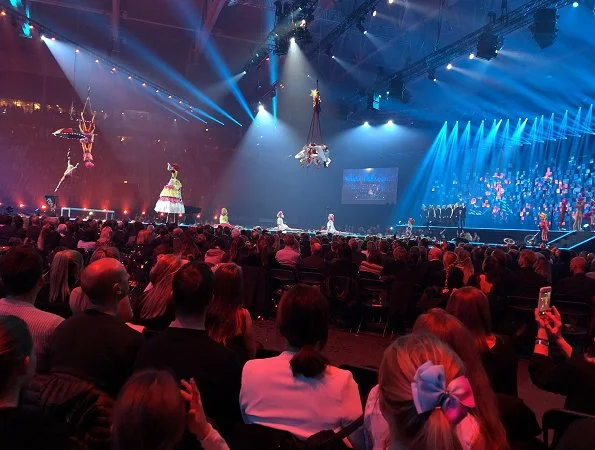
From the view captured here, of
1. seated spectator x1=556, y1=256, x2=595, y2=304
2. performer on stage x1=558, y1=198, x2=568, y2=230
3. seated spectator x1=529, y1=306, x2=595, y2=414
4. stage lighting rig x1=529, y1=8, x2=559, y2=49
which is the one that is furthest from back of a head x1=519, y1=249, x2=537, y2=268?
performer on stage x1=558, y1=198, x2=568, y2=230

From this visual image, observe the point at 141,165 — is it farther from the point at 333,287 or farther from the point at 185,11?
the point at 333,287

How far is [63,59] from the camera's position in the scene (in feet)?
79.2

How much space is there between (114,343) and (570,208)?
67.0 feet

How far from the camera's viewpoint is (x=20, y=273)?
9.40 feet

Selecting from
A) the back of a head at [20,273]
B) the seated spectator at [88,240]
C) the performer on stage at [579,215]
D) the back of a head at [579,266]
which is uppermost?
the performer on stage at [579,215]

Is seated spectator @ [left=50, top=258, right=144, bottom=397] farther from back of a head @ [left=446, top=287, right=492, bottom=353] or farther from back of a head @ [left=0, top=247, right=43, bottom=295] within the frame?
back of a head @ [left=446, top=287, right=492, bottom=353]

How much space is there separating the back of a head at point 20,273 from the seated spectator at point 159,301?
800 mm

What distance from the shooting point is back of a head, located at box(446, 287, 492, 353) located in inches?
100

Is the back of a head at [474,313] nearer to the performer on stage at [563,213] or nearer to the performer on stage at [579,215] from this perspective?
the performer on stage at [579,215]

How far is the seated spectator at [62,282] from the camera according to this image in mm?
3639

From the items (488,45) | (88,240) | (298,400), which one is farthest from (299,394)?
(488,45)

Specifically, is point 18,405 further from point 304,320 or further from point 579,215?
point 579,215

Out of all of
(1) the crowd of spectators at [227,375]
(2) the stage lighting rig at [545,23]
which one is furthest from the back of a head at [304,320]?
(2) the stage lighting rig at [545,23]

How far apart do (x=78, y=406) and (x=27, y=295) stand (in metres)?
1.27
